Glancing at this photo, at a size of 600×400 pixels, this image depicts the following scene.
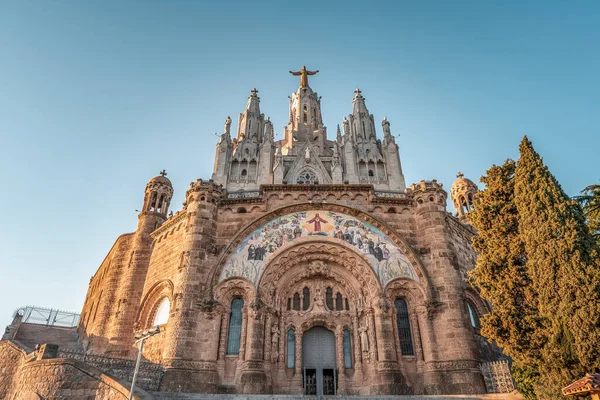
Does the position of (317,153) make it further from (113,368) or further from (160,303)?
(113,368)

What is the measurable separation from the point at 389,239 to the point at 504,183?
595 centimetres

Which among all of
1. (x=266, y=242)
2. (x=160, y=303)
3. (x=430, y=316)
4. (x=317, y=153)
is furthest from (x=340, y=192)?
(x=317, y=153)

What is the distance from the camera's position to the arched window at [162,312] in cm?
1745

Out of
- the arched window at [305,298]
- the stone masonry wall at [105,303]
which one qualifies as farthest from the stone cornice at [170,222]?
the arched window at [305,298]

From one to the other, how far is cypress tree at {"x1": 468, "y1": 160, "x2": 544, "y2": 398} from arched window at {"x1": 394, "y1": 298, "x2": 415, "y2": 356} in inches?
170

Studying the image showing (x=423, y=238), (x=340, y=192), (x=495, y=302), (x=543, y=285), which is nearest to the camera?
(x=543, y=285)

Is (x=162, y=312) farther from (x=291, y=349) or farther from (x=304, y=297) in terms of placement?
(x=304, y=297)

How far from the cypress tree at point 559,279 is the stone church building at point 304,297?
4597 mm

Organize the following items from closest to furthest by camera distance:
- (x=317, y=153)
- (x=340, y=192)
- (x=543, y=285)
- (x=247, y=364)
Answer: (x=543, y=285)
(x=247, y=364)
(x=340, y=192)
(x=317, y=153)

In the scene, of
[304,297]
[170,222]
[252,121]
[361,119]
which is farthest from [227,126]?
[304,297]

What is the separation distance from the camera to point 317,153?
37.1m

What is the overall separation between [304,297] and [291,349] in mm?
2375

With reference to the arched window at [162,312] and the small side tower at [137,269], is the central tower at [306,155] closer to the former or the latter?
the small side tower at [137,269]

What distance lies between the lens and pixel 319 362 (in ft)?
53.6
